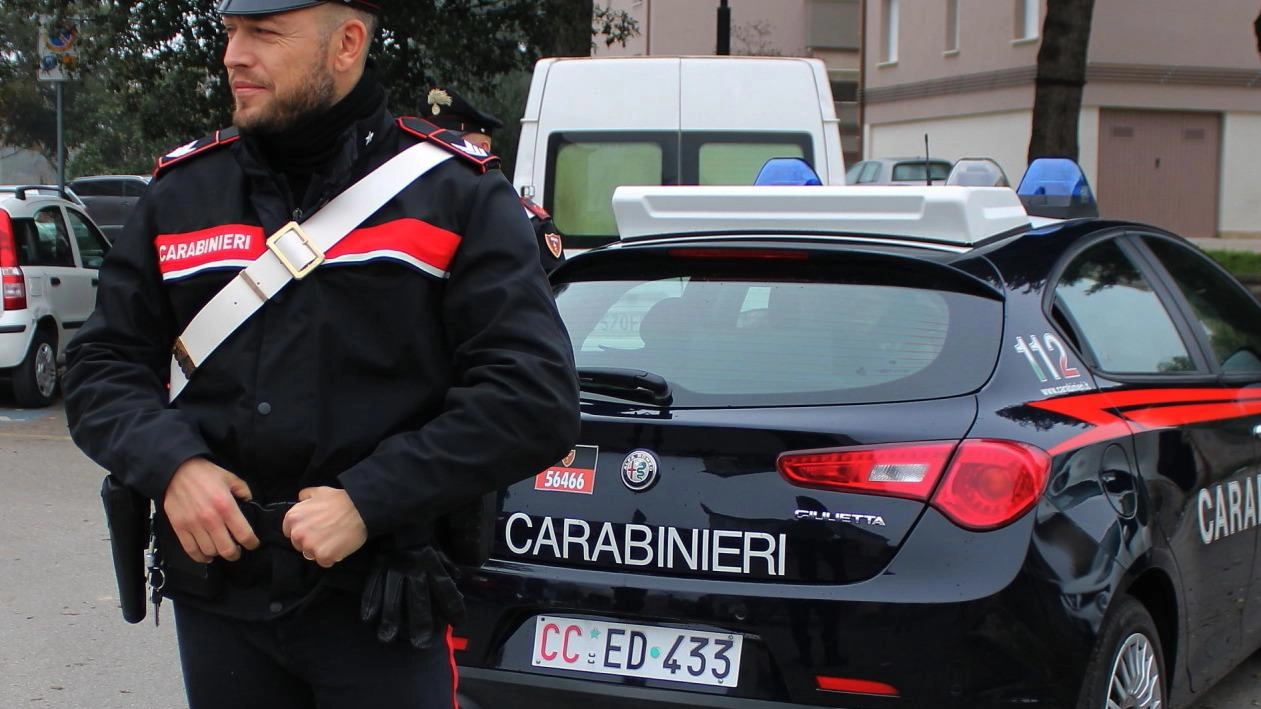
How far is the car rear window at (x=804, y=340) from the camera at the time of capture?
3498 millimetres

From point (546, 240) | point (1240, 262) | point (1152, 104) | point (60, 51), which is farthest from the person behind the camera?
point (1152, 104)

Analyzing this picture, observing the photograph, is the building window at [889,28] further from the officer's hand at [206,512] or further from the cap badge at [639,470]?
the officer's hand at [206,512]

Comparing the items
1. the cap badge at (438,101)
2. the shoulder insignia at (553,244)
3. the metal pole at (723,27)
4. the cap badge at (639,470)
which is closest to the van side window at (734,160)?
the cap badge at (438,101)

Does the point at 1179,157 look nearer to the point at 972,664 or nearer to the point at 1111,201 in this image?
the point at 1111,201

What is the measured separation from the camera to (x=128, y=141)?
51.8 metres

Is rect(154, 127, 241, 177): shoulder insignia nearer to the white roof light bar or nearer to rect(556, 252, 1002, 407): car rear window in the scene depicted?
rect(556, 252, 1002, 407): car rear window

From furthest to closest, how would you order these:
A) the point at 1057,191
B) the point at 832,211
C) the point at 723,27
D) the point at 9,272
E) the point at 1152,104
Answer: the point at 1152,104 < the point at 723,27 < the point at 9,272 < the point at 1057,191 < the point at 832,211

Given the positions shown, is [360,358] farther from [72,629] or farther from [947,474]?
[72,629]

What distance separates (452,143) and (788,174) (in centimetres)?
457

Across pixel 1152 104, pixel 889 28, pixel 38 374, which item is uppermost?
pixel 889 28

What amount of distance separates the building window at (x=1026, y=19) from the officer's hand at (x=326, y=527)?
32125mm

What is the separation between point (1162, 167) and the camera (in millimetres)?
32000

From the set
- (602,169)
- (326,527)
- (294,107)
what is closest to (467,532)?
(326,527)

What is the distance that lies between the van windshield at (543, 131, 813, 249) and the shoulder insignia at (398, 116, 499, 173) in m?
6.86
